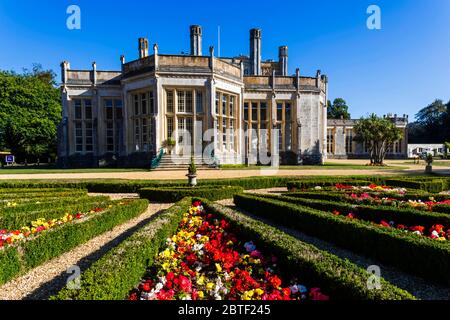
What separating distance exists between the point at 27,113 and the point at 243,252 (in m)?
39.7

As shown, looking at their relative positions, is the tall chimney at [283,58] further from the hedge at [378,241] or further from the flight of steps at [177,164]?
the hedge at [378,241]

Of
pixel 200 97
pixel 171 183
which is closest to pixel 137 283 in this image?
Result: pixel 171 183

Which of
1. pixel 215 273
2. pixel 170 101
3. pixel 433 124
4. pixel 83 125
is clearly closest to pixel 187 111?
pixel 170 101

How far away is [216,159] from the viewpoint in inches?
961

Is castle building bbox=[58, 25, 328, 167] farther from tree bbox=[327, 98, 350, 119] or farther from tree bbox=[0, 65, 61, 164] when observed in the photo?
tree bbox=[327, 98, 350, 119]

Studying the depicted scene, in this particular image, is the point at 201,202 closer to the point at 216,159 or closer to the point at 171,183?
the point at 171,183

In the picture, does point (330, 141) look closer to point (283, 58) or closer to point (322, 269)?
point (283, 58)

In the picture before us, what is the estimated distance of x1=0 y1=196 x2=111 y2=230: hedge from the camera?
20.7 feet

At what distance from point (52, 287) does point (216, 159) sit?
2033 cm

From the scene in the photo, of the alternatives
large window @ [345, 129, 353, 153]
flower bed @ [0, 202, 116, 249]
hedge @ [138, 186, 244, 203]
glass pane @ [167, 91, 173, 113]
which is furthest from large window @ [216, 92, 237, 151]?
large window @ [345, 129, 353, 153]

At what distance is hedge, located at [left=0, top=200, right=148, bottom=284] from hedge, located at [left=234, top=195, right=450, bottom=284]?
4.78m

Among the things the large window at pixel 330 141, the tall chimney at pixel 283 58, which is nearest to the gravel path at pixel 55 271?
the tall chimney at pixel 283 58
